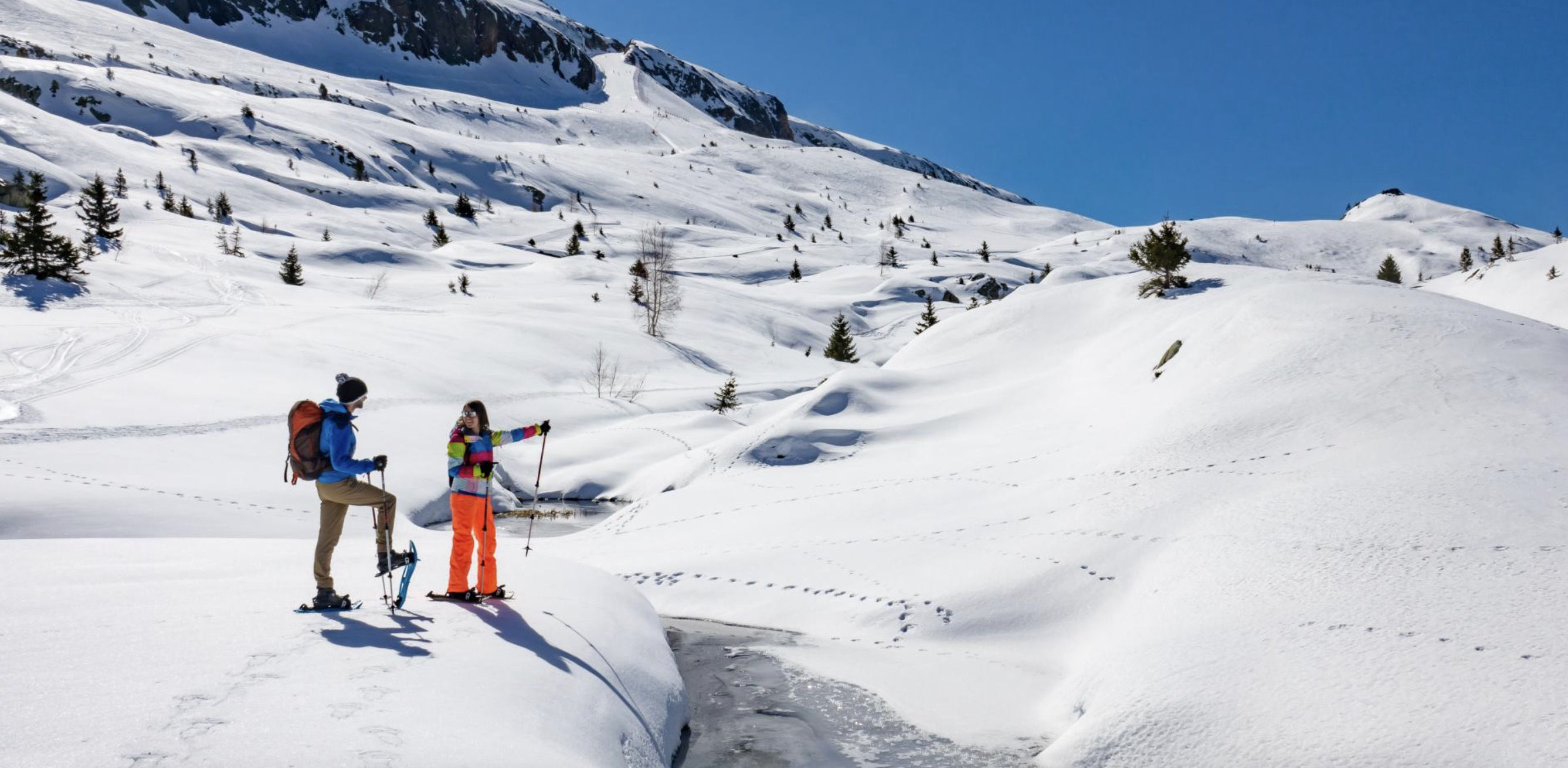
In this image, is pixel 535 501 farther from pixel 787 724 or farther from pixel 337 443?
pixel 787 724

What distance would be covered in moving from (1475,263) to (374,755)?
89.2 meters

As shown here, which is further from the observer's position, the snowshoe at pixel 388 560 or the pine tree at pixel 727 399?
the pine tree at pixel 727 399

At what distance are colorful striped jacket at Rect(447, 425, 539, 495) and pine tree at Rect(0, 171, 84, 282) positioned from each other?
32079 millimetres

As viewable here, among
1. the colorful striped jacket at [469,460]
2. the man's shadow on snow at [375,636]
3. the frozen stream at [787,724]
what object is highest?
the colorful striped jacket at [469,460]

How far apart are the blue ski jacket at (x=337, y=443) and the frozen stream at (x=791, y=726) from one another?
3.51 metres

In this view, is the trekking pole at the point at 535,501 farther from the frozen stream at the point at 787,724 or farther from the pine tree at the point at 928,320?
the pine tree at the point at 928,320

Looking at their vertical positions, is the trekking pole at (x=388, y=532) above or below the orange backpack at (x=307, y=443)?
below

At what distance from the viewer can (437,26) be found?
167750 millimetres

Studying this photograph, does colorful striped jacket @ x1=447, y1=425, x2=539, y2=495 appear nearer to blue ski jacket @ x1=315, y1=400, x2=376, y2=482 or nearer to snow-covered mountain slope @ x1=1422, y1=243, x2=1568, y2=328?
blue ski jacket @ x1=315, y1=400, x2=376, y2=482

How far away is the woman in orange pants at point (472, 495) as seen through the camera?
24.3ft

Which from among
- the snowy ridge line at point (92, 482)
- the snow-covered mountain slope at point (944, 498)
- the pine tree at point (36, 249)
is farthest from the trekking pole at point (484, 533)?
the pine tree at point (36, 249)

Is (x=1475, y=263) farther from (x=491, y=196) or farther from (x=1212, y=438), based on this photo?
(x=491, y=196)

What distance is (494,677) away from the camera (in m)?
5.54

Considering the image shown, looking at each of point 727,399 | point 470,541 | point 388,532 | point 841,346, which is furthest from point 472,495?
point 841,346
